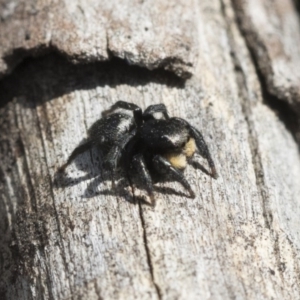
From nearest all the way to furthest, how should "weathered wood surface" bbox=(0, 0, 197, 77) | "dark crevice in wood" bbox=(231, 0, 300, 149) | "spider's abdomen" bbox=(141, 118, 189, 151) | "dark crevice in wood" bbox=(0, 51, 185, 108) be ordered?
"spider's abdomen" bbox=(141, 118, 189, 151)
"weathered wood surface" bbox=(0, 0, 197, 77)
"dark crevice in wood" bbox=(0, 51, 185, 108)
"dark crevice in wood" bbox=(231, 0, 300, 149)

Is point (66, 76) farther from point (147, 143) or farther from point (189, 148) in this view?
point (189, 148)

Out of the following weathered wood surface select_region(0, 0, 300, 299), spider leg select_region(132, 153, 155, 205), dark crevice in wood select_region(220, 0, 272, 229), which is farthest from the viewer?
dark crevice in wood select_region(220, 0, 272, 229)

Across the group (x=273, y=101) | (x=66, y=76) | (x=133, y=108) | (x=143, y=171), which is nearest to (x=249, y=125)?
(x=273, y=101)

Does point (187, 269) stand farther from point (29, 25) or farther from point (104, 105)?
point (29, 25)

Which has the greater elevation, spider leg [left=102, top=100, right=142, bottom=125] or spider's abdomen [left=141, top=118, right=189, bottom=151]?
spider leg [left=102, top=100, right=142, bottom=125]

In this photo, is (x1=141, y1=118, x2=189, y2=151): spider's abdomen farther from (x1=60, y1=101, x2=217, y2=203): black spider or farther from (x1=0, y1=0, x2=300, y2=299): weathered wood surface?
(x1=0, y1=0, x2=300, y2=299): weathered wood surface

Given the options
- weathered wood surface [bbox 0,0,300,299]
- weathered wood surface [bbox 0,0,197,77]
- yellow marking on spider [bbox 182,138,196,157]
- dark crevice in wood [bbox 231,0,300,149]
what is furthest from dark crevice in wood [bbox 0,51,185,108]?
dark crevice in wood [bbox 231,0,300,149]

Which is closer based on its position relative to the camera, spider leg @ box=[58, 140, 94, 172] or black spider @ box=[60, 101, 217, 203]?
black spider @ box=[60, 101, 217, 203]
